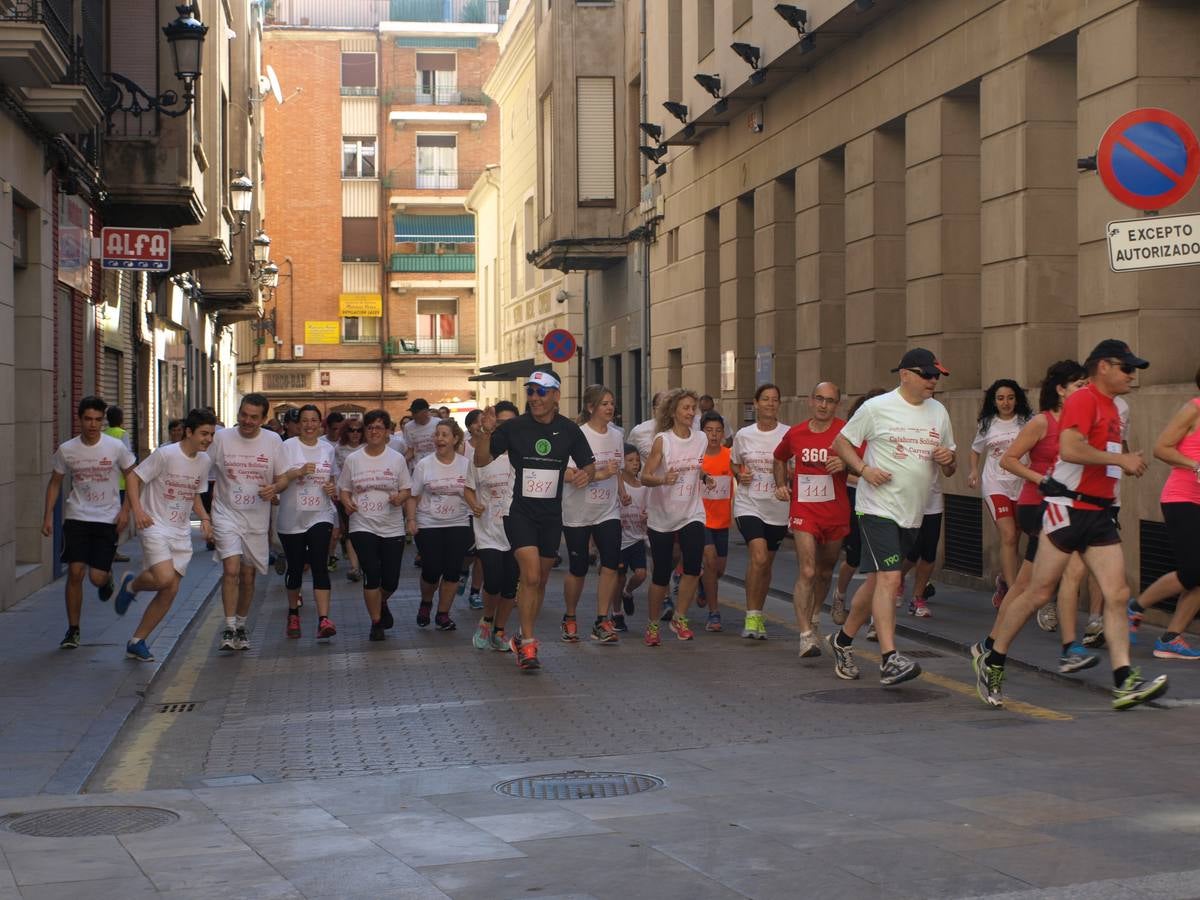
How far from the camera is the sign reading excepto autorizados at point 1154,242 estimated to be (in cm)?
943

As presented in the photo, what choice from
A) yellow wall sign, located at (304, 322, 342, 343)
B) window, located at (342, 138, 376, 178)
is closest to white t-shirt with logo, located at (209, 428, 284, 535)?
yellow wall sign, located at (304, 322, 342, 343)

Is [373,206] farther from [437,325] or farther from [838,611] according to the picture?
[838,611]

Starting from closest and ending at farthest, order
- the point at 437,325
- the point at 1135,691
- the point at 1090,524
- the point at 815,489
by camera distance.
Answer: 1. the point at 1135,691
2. the point at 1090,524
3. the point at 815,489
4. the point at 437,325

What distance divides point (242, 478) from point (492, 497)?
178 cm

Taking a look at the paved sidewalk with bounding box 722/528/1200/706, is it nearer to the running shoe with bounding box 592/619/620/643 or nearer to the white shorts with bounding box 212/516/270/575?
the running shoe with bounding box 592/619/620/643

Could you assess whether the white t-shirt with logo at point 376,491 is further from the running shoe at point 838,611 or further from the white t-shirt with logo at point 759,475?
the running shoe at point 838,611

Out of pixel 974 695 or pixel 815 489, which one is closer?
pixel 974 695

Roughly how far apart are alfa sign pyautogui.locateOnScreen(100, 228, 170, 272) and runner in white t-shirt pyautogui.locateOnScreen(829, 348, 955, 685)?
12.3 m

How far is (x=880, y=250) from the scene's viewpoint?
19578mm

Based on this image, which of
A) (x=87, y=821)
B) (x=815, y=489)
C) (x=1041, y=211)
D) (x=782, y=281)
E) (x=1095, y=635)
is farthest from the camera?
(x=782, y=281)

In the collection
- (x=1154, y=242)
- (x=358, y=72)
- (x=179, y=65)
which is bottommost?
(x=1154, y=242)

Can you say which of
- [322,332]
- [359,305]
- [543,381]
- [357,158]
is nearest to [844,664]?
[543,381]

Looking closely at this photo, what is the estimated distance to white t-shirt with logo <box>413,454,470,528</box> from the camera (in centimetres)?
1384

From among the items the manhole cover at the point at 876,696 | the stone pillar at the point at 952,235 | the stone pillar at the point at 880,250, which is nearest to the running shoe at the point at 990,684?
the manhole cover at the point at 876,696
